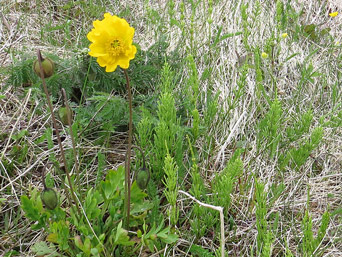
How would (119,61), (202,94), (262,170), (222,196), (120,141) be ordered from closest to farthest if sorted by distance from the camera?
1. (119,61)
2. (222,196)
3. (262,170)
4. (120,141)
5. (202,94)

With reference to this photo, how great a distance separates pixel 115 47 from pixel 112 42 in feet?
0.07

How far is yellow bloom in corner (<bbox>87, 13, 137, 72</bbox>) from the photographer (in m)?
1.36

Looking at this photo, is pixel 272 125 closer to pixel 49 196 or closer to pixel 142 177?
pixel 142 177

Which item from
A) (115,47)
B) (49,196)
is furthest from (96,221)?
(115,47)

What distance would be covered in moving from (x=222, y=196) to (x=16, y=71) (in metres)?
1.40

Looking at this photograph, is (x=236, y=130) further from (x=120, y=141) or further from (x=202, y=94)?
(x=120, y=141)

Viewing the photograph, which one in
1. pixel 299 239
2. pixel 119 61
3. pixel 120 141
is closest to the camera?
pixel 119 61

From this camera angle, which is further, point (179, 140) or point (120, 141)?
point (120, 141)

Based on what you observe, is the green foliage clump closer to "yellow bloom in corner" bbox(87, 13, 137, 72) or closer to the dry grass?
the dry grass

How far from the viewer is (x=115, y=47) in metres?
1.36

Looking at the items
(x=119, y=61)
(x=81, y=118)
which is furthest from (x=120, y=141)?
(x=119, y=61)

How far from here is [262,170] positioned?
2.15 m

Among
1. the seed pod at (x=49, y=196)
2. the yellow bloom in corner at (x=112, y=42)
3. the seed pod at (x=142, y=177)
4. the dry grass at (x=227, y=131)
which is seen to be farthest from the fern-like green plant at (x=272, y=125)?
the seed pod at (x=49, y=196)

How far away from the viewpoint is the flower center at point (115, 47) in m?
1.36
